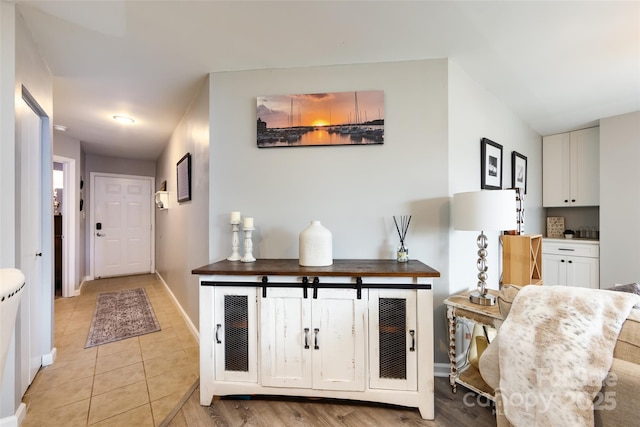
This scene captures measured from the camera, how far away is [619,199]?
2.80 meters

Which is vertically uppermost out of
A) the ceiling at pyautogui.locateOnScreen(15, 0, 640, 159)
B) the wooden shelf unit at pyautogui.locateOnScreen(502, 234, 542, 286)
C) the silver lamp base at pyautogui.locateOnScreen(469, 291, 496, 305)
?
the ceiling at pyautogui.locateOnScreen(15, 0, 640, 159)

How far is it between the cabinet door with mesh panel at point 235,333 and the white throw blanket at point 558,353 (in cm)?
126

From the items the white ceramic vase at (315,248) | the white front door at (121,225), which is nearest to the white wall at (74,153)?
the white front door at (121,225)

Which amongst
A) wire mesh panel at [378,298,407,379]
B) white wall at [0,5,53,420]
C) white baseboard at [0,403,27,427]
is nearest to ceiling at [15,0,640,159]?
white wall at [0,5,53,420]

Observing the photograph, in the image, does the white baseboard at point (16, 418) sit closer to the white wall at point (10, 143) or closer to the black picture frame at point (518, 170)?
the white wall at point (10, 143)

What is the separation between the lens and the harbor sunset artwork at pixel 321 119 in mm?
1928

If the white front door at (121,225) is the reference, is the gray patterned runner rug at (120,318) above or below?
below

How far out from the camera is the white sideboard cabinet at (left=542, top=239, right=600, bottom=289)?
115 inches

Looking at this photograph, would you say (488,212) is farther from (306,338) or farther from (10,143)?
(10,143)

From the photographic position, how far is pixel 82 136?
362cm

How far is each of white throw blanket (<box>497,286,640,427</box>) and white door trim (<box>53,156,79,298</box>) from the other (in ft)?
16.3

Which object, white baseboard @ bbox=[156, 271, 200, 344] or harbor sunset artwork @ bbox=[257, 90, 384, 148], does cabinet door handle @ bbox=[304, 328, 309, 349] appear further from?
white baseboard @ bbox=[156, 271, 200, 344]

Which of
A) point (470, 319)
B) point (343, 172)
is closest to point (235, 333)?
point (343, 172)

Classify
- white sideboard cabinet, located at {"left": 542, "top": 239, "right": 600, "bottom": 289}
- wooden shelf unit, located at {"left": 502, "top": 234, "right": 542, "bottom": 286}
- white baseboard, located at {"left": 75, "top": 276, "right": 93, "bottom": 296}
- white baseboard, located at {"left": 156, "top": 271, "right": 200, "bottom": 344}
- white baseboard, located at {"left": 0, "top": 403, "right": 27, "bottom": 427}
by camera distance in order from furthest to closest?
white baseboard, located at {"left": 75, "top": 276, "right": 93, "bottom": 296} → white sideboard cabinet, located at {"left": 542, "top": 239, "right": 600, "bottom": 289} → white baseboard, located at {"left": 156, "top": 271, "right": 200, "bottom": 344} → wooden shelf unit, located at {"left": 502, "top": 234, "right": 542, "bottom": 286} → white baseboard, located at {"left": 0, "top": 403, "right": 27, "bottom": 427}
